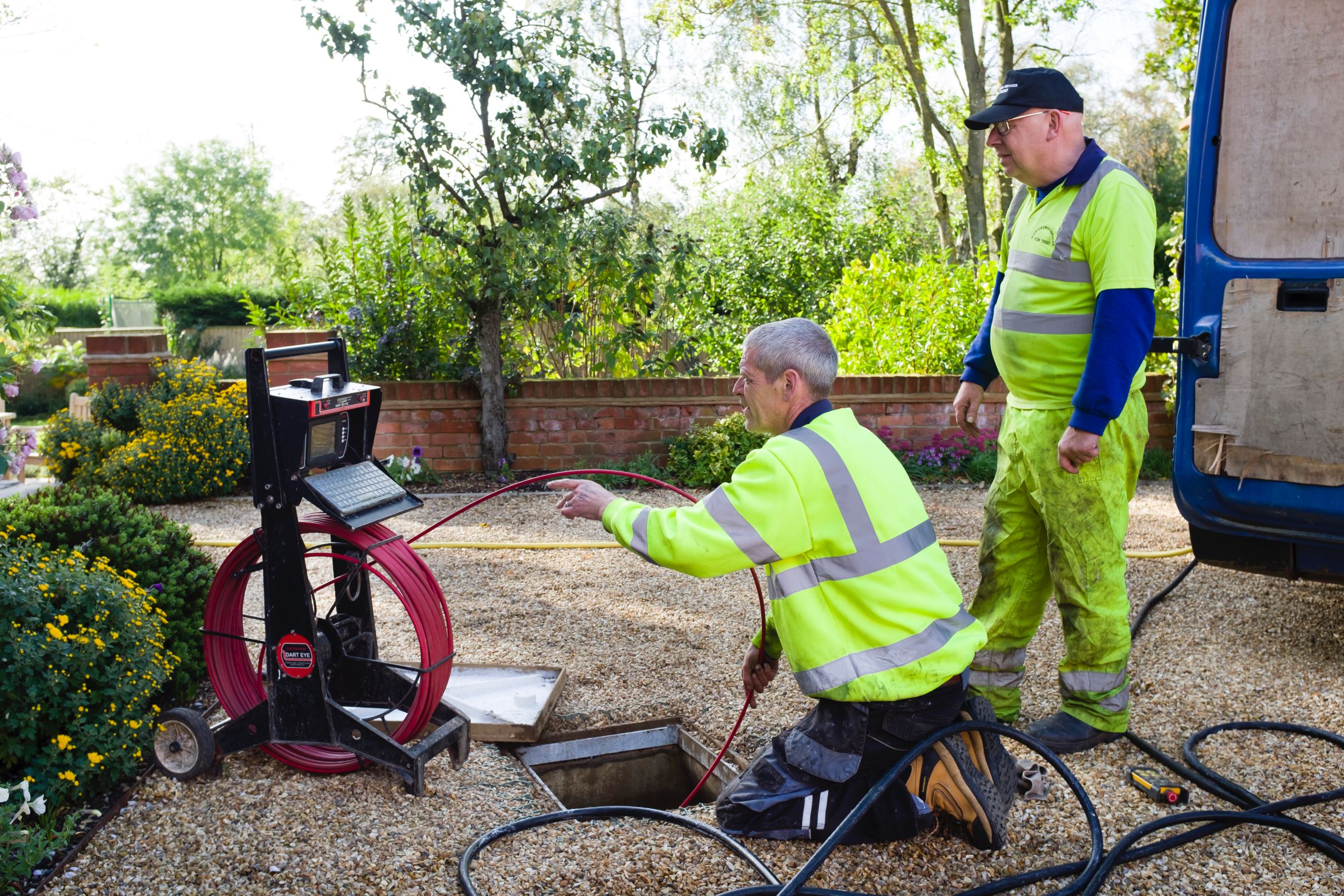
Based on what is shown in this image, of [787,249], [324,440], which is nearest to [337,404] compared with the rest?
[324,440]

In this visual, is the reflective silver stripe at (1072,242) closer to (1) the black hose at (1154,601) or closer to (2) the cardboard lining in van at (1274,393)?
(2) the cardboard lining in van at (1274,393)

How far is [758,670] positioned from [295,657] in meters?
1.26

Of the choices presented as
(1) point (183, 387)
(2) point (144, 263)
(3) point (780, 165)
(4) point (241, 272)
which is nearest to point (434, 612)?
(1) point (183, 387)

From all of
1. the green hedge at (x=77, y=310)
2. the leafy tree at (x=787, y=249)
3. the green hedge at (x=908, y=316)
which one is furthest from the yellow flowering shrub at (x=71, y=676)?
the green hedge at (x=77, y=310)

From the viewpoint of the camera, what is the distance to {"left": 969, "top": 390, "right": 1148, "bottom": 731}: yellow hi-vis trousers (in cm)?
297

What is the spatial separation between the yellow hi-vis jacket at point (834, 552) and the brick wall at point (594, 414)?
5087 millimetres

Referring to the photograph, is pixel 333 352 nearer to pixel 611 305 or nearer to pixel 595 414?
pixel 595 414

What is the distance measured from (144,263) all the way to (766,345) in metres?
44.4

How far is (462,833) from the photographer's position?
2.63m

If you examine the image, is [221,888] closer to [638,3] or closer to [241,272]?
[638,3]

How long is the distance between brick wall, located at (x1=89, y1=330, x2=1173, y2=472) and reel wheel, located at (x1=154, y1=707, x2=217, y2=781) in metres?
4.81

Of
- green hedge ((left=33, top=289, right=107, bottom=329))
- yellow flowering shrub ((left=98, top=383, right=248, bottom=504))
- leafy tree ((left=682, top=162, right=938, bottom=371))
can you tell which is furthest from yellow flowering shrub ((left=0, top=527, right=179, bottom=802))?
green hedge ((left=33, top=289, right=107, bottom=329))

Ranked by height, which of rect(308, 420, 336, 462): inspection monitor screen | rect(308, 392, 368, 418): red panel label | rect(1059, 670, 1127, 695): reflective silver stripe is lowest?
Answer: rect(1059, 670, 1127, 695): reflective silver stripe

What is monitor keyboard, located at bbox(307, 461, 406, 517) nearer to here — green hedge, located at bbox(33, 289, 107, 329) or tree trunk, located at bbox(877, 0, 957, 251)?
tree trunk, located at bbox(877, 0, 957, 251)
